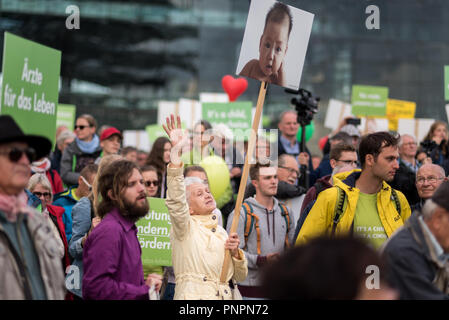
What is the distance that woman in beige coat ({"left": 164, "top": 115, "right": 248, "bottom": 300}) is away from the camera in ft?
14.6

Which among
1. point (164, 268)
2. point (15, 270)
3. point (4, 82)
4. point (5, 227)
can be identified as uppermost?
point (4, 82)

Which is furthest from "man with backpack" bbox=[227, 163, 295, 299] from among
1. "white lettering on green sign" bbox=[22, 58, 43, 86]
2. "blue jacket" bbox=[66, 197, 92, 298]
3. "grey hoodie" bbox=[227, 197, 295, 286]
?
"white lettering on green sign" bbox=[22, 58, 43, 86]

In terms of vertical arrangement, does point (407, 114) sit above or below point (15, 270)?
above

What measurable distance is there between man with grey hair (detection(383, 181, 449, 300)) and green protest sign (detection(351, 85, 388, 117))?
325 inches

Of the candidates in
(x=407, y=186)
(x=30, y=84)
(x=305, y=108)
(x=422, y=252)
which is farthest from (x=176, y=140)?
(x=305, y=108)

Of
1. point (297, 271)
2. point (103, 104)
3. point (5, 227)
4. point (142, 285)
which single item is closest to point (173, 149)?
point (142, 285)

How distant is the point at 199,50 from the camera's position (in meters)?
28.8

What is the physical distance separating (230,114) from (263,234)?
4.33 meters

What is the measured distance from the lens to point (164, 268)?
19.4 feet

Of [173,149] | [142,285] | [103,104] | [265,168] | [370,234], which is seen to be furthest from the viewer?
[103,104]

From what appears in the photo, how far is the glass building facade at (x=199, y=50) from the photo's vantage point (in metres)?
27.0

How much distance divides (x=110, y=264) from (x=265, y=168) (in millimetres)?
2688

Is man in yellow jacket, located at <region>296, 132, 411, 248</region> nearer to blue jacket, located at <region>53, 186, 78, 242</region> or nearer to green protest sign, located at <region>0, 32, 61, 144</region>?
green protest sign, located at <region>0, 32, 61, 144</region>

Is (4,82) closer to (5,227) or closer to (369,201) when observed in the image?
(5,227)
